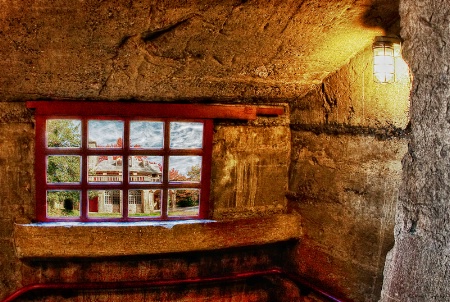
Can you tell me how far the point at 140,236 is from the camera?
3920mm

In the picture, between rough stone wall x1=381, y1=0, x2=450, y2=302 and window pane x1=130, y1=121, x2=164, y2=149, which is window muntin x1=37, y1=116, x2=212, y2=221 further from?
rough stone wall x1=381, y1=0, x2=450, y2=302

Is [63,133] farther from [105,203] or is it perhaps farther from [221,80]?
[221,80]

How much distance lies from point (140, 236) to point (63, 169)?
1037 millimetres

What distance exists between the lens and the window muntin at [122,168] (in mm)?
3867

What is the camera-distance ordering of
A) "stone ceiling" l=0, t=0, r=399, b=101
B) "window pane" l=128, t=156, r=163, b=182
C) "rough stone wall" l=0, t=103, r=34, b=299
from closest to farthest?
"stone ceiling" l=0, t=0, r=399, b=101
"rough stone wall" l=0, t=103, r=34, b=299
"window pane" l=128, t=156, r=163, b=182

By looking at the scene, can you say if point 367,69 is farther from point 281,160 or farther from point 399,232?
point 399,232

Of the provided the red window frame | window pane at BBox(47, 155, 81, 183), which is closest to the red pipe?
the red window frame

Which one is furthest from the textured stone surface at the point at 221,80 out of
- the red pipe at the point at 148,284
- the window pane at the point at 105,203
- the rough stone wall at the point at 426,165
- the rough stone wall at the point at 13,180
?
the rough stone wall at the point at 426,165

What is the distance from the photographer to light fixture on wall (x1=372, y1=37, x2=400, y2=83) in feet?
9.91

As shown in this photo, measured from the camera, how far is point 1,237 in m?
3.79

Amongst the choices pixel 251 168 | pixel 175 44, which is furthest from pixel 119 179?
pixel 175 44

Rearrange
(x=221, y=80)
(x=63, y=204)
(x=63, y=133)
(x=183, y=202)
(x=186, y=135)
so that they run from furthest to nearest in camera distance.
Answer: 1. (x=183, y=202)
2. (x=186, y=135)
3. (x=63, y=204)
4. (x=63, y=133)
5. (x=221, y=80)

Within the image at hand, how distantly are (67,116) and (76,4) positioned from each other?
1472mm

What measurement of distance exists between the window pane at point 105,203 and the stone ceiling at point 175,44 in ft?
3.35
